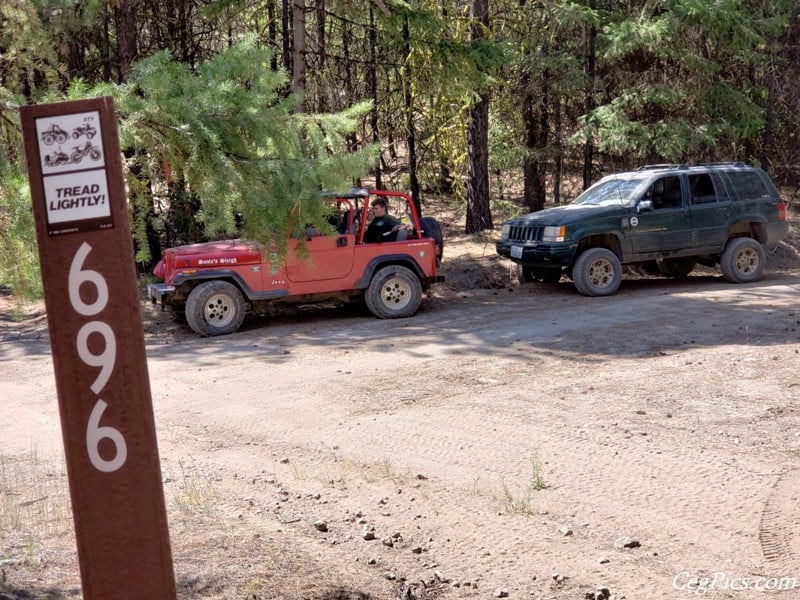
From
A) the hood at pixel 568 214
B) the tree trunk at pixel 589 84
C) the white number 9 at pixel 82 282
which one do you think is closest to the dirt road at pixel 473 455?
the white number 9 at pixel 82 282

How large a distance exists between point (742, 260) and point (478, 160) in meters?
6.22

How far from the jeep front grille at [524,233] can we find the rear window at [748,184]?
3813 mm

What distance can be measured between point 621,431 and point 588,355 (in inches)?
131

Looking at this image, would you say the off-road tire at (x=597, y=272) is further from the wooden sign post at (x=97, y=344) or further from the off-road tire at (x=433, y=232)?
the wooden sign post at (x=97, y=344)

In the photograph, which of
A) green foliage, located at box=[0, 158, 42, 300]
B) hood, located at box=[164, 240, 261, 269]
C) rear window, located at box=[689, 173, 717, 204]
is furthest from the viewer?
rear window, located at box=[689, 173, 717, 204]

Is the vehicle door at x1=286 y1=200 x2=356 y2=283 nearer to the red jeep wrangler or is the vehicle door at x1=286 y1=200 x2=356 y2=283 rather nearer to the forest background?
the red jeep wrangler

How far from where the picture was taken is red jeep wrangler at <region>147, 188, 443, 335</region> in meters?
13.6

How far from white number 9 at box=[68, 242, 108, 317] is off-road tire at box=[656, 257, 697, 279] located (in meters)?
16.1

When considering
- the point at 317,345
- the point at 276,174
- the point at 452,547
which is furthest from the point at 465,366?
the point at 276,174

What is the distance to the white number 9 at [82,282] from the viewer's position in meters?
3.32

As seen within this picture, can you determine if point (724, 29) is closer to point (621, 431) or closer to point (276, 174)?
point (621, 431)

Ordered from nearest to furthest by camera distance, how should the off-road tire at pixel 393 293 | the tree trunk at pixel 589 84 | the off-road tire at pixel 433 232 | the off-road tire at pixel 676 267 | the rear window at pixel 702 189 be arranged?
the off-road tire at pixel 393 293
the off-road tire at pixel 433 232
the rear window at pixel 702 189
the off-road tire at pixel 676 267
the tree trunk at pixel 589 84

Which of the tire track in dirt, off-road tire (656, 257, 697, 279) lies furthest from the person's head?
the tire track in dirt

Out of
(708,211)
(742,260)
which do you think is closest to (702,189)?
(708,211)
